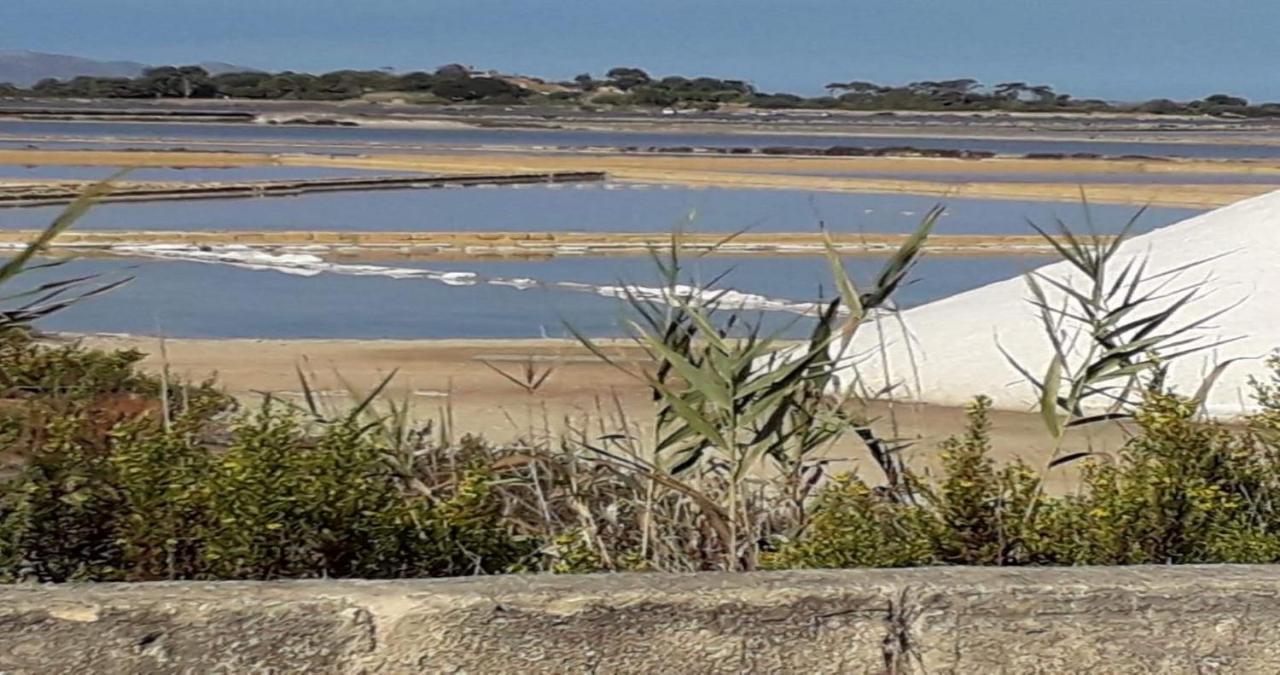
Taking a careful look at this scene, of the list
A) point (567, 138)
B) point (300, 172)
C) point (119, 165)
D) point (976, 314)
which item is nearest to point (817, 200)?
point (300, 172)

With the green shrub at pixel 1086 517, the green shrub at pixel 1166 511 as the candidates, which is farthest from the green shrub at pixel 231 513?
the green shrub at pixel 1166 511

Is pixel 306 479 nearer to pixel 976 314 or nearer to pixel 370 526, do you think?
pixel 370 526

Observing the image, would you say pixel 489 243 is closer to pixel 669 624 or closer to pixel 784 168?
pixel 669 624

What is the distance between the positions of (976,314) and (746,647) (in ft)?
25.7

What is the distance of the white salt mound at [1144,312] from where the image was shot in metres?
9.57

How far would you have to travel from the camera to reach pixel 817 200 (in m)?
32.2

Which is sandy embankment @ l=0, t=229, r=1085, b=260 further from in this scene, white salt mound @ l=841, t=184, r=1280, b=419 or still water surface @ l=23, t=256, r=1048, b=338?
white salt mound @ l=841, t=184, r=1280, b=419

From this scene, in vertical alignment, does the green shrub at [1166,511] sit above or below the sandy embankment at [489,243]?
Answer: above

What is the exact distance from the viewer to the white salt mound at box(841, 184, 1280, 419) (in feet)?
31.4

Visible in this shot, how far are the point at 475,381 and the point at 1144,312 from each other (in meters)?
4.29

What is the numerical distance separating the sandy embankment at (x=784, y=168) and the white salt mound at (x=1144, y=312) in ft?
68.9

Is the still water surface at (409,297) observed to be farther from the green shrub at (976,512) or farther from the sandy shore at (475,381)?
the green shrub at (976,512)

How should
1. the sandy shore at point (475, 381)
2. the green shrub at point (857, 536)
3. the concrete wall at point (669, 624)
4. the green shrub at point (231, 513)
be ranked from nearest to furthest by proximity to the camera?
the concrete wall at point (669, 624) → the green shrub at point (231, 513) → the green shrub at point (857, 536) → the sandy shore at point (475, 381)

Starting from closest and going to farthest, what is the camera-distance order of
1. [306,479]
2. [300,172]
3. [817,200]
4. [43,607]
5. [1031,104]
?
1. [43,607]
2. [306,479]
3. [817,200]
4. [300,172]
5. [1031,104]
